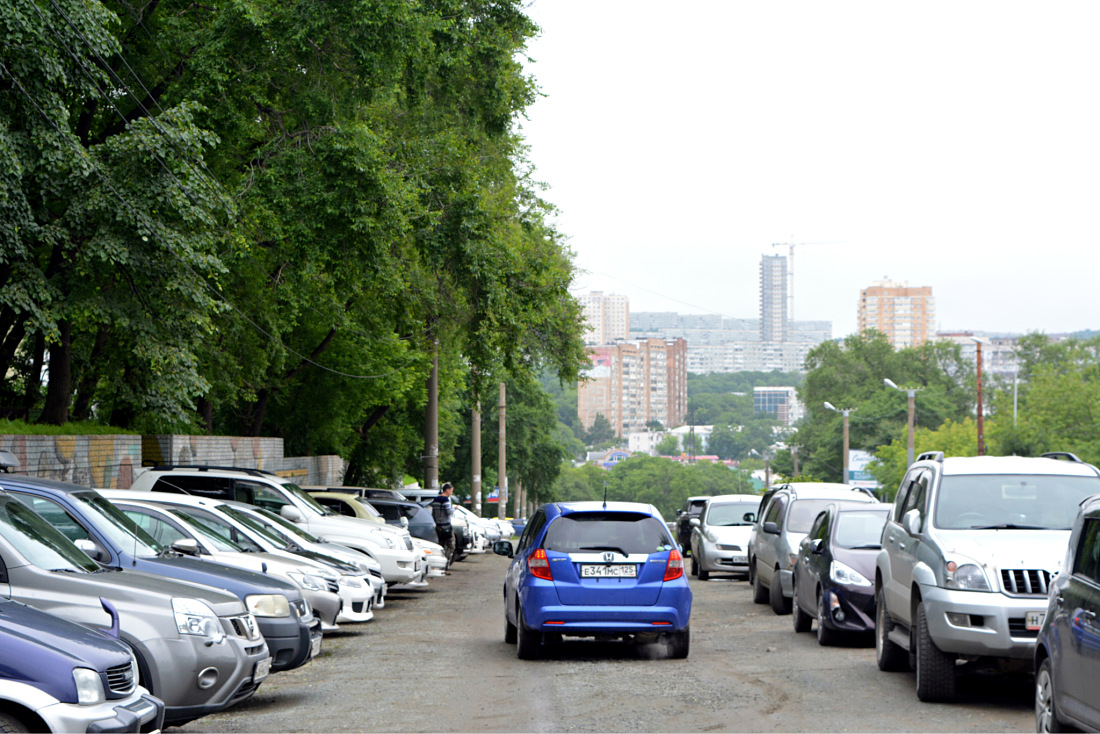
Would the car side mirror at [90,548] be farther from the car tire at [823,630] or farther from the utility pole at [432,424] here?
the utility pole at [432,424]

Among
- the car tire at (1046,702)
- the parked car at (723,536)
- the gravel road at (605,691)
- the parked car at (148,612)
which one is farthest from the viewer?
the parked car at (723,536)

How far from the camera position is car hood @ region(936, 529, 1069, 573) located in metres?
9.06

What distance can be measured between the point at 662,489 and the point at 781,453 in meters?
34.0

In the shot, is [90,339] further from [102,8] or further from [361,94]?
[102,8]

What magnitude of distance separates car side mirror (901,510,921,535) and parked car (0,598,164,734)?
20.4ft

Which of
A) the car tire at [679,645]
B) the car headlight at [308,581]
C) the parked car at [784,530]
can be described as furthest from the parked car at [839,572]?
the car headlight at [308,581]

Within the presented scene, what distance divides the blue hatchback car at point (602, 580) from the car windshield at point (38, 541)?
464 cm

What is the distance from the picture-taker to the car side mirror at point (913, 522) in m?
10.2

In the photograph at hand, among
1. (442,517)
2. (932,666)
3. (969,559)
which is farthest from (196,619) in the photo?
(442,517)

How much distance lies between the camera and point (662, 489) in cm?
14900

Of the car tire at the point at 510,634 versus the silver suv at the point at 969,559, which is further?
the car tire at the point at 510,634

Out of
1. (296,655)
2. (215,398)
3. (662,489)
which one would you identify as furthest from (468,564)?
(662,489)

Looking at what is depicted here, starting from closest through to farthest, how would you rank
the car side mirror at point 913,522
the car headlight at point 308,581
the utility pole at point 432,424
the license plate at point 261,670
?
the license plate at point 261,670 < the car side mirror at point 913,522 < the car headlight at point 308,581 < the utility pole at point 432,424

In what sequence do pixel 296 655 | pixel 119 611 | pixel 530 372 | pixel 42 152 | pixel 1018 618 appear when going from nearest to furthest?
pixel 119 611 → pixel 1018 618 → pixel 296 655 → pixel 42 152 → pixel 530 372
